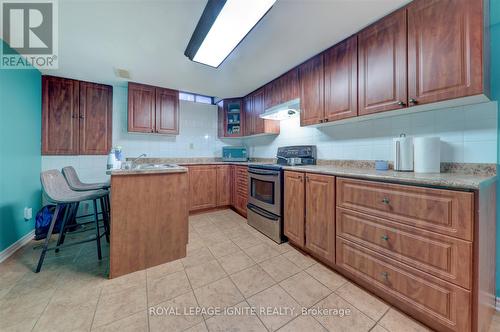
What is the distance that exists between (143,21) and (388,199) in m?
2.50

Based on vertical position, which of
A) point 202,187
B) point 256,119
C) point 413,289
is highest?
point 256,119

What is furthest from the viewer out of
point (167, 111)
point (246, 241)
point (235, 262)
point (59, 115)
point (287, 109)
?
point (167, 111)

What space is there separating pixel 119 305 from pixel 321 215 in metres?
1.81

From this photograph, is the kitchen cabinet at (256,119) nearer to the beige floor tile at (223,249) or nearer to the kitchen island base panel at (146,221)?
the kitchen island base panel at (146,221)

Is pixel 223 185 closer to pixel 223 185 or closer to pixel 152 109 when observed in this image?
pixel 223 185

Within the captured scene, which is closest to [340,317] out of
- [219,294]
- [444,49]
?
[219,294]

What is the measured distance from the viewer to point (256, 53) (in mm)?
2104

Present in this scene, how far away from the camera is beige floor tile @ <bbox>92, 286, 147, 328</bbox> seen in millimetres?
1225

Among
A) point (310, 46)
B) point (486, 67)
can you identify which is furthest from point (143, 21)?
point (486, 67)

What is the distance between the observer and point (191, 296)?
142 centimetres

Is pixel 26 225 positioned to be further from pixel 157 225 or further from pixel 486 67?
pixel 486 67

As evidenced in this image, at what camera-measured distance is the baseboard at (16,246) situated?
6.16 feet

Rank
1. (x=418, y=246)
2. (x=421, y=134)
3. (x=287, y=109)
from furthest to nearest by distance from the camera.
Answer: (x=287, y=109)
(x=421, y=134)
(x=418, y=246)

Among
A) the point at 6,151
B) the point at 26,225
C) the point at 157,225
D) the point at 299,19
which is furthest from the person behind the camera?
the point at 26,225
